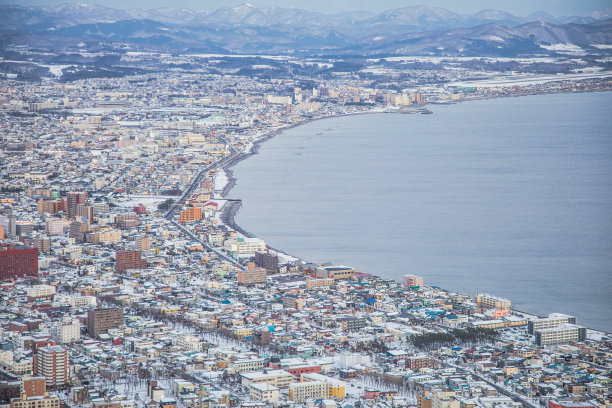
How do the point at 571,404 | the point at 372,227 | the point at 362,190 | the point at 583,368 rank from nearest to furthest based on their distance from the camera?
the point at 571,404 < the point at 583,368 < the point at 372,227 < the point at 362,190

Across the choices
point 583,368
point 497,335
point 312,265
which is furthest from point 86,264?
point 583,368

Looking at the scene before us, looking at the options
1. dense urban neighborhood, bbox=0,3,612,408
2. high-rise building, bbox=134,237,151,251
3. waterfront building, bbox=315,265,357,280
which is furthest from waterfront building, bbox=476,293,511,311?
high-rise building, bbox=134,237,151,251

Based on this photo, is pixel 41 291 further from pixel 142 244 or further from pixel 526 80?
pixel 526 80

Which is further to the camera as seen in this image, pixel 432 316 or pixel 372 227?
pixel 372 227

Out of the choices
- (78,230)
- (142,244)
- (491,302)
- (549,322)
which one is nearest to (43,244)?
(78,230)

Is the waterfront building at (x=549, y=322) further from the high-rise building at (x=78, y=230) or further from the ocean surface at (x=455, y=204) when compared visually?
the high-rise building at (x=78, y=230)

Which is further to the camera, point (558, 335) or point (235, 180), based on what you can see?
point (235, 180)

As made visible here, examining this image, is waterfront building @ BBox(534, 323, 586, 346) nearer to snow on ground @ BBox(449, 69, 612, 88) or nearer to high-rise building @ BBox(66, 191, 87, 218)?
high-rise building @ BBox(66, 191, 87, 218)

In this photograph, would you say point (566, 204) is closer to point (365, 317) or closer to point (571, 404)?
point (365, 317)
